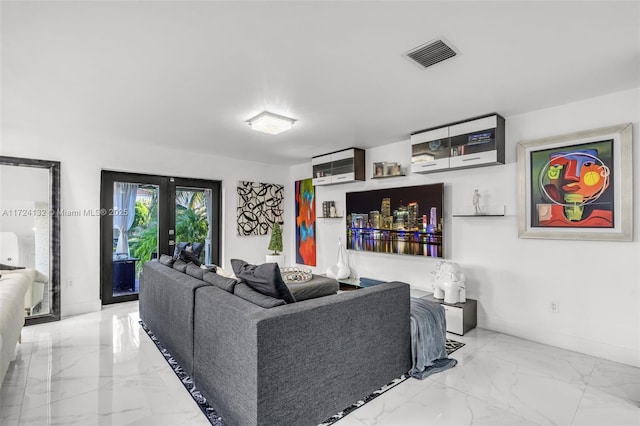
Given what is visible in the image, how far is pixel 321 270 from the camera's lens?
601 cm

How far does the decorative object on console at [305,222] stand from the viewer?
6.20 metres

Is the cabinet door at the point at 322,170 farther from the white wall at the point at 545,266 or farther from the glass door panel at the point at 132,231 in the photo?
the glass door panel at the point at 132,231

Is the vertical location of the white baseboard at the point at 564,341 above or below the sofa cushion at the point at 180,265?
below

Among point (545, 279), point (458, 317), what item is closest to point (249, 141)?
point (458, 317)

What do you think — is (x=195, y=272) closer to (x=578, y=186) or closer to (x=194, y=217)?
(x=194, y=217)

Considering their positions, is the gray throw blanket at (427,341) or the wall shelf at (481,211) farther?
the wall shelf at (481,211)

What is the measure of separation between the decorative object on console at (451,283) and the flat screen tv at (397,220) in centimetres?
41

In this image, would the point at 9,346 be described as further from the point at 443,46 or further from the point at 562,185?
the point at 562,185

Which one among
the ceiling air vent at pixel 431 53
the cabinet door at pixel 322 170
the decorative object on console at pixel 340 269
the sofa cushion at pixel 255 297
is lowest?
the decorative object on console at pixel 340 269

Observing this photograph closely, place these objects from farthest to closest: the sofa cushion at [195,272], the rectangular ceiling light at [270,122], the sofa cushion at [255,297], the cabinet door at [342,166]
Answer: the cabinet door at [342,166], the rectangular ceiling light at [270,122], the sofa cushion at [195,272], the sofa cushion at [255,297]

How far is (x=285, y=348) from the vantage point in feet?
5.93

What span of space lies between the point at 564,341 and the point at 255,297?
3.17 metres

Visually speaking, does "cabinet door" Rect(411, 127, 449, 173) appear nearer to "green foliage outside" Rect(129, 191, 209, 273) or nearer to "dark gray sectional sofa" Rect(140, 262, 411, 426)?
"dark gray sectional sofa" Rect(140, 262, 411, 426)

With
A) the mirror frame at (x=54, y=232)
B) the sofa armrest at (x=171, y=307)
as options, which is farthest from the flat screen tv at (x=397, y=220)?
the mirror frame at (x=54, y=232)
